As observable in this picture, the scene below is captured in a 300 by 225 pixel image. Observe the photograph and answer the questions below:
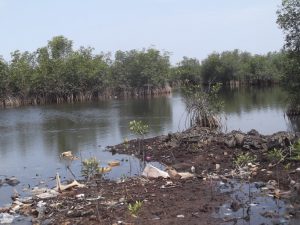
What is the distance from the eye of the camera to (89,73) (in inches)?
2448

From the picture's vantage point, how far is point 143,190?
1055 cm

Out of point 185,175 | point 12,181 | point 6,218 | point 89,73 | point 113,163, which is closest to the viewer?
point 6,218

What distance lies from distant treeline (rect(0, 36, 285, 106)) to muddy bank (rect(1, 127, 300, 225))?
41624 mm

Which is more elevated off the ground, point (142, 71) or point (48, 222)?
point (142, 71)

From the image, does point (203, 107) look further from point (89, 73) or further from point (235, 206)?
point (89, 73)

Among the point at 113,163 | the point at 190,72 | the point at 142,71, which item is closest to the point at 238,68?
the point at 190,72

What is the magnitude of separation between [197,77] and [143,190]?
71477 millimetres

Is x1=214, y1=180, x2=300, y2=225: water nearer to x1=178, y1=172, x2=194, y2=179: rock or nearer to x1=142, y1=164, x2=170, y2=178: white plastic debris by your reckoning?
x1=178, y1=172, x2=194, y2=179: rock

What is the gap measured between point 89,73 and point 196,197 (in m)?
53.7

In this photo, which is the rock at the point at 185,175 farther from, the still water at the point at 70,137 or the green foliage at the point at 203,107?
the green foliage at the point at 203,107

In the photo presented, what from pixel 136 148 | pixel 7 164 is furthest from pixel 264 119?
pixel 7 164

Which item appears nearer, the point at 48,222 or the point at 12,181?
the point at 48,222

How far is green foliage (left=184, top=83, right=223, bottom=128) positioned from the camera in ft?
77.5

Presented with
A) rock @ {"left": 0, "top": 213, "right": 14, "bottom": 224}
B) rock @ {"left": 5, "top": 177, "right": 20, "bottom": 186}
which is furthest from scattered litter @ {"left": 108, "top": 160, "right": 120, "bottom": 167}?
rock @ {"left": 0, "top": 213, "right": 14, "bottom": 224}
